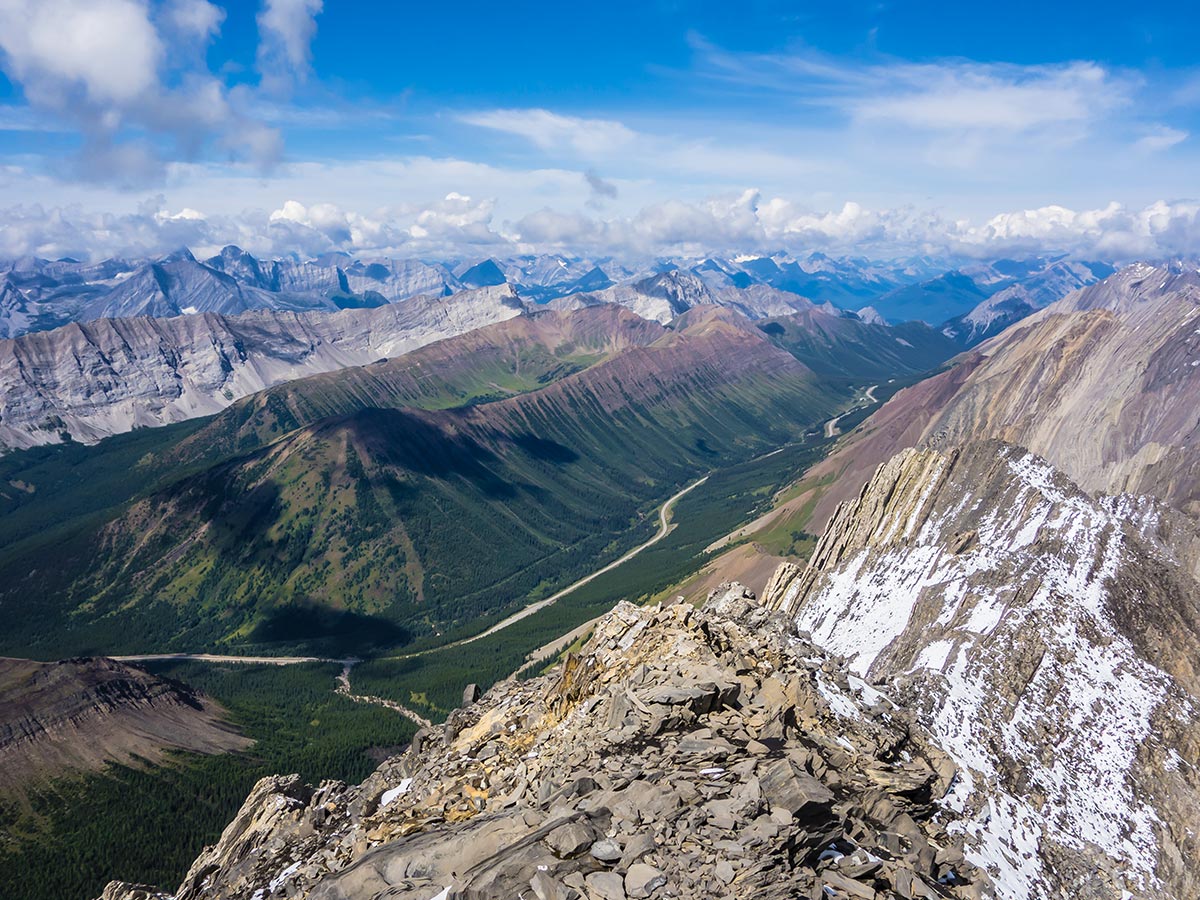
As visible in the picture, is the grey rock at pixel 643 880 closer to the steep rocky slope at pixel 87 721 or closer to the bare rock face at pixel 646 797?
the bare rock face at pixel 646 797

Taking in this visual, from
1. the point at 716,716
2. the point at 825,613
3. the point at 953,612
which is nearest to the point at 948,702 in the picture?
the point at 953,612

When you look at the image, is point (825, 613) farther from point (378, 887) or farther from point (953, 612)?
point (378, 887)

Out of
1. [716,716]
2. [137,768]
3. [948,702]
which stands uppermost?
[716,716]

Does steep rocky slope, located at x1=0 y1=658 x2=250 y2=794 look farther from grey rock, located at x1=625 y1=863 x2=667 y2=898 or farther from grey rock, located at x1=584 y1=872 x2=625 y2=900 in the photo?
A: grey rock, located at x1=625 y1=863 x2=667 y2=898

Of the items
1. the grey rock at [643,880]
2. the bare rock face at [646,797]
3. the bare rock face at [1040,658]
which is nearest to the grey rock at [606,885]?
the bare rock face at [646,797]

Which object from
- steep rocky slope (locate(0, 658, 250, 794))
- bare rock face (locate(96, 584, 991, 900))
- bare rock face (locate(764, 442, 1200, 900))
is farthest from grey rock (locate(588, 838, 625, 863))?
steep rocky slope (locate(0, 658, 250, 794))
